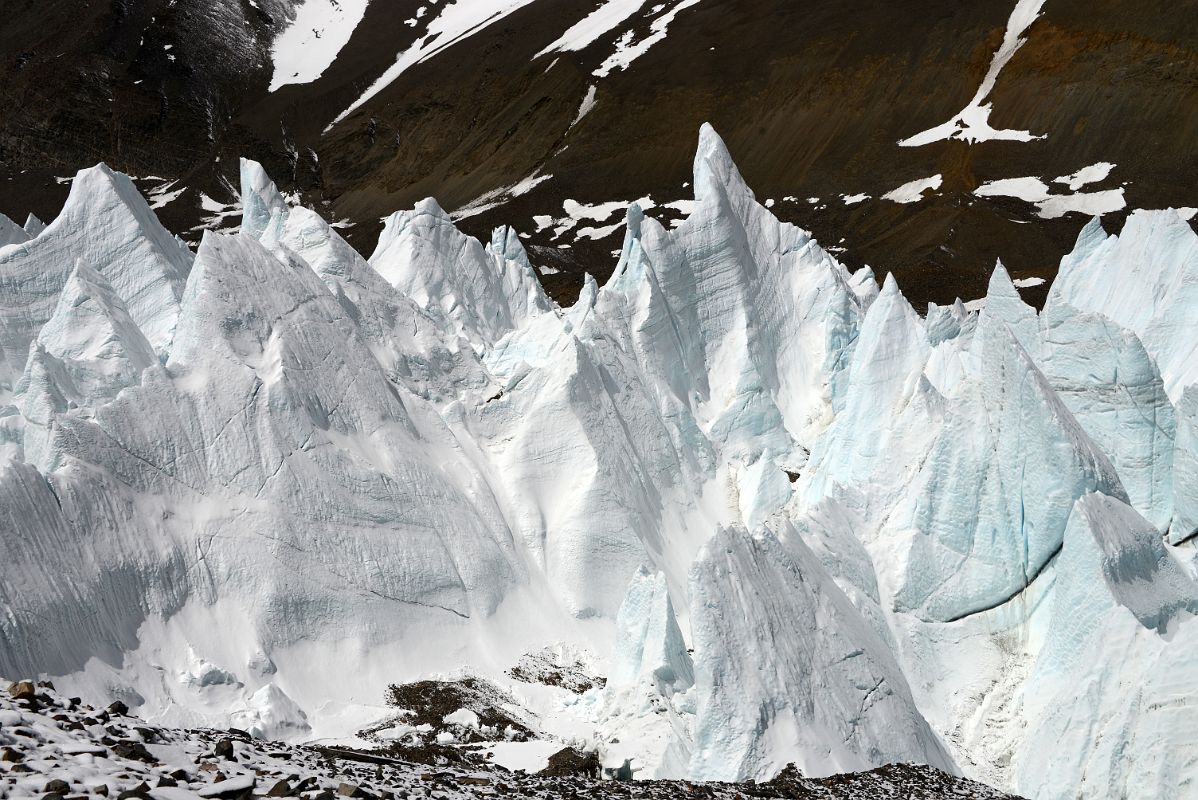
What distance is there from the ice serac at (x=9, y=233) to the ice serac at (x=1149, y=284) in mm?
40365

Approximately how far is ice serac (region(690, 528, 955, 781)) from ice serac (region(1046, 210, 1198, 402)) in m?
14.1

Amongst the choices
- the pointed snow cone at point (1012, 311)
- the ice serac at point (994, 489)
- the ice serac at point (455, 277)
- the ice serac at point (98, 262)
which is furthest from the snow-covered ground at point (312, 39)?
the ice serac at point (994, 489)

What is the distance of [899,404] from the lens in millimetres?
36312

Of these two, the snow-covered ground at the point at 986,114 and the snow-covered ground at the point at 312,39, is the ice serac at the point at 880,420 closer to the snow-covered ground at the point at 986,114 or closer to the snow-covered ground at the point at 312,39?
the snow-covered ground at the point at 986,114

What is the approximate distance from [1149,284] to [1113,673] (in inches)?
855

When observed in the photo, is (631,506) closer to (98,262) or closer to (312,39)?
(98,262)

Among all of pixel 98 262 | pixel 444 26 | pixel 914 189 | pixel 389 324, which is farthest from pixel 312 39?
pixel 389 324

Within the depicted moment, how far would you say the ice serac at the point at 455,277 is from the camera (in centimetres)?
4878

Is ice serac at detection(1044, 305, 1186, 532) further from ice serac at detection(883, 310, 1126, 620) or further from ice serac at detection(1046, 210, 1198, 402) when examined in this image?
ice serac at detection(883, 310, 1126, 620)

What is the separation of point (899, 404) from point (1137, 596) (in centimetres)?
1367

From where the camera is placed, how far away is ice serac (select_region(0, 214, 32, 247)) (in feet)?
153

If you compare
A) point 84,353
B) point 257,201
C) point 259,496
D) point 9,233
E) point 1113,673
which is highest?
point 257,201

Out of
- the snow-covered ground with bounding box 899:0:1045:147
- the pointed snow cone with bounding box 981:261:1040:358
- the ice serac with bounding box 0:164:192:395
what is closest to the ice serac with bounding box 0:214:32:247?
the ice serac with bounding box 0:164:192:395

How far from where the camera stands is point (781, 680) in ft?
72.5
